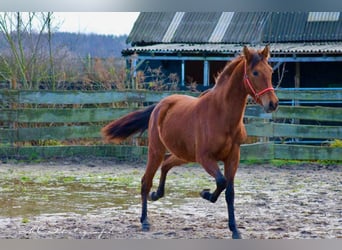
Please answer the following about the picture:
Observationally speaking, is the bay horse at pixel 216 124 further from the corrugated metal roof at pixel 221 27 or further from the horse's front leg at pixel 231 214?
the corrugated metal roof at pixel 221 27

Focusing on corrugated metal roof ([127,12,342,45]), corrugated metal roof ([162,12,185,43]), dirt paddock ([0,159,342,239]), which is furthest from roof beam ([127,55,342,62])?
dirt paddock ([0,159,342,239])

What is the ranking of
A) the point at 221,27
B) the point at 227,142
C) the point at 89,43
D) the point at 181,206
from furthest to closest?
1. the point at 89,43
2. the point at 221,27
3. the point at 181,206
4. the point at 227,142

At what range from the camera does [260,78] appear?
15.5ft

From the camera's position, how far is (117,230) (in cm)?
502

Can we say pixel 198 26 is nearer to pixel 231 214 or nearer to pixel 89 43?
pixel 89 43

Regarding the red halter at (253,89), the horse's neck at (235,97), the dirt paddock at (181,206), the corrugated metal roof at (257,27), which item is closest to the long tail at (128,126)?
the dirt paddock at (181,206)

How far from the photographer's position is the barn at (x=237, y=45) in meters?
10.9

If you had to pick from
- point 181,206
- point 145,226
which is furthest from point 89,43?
point 145,226

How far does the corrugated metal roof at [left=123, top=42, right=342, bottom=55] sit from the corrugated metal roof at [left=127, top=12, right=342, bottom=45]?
88 millimetres

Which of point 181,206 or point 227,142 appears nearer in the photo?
point 227,142

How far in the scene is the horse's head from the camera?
468 centimetres

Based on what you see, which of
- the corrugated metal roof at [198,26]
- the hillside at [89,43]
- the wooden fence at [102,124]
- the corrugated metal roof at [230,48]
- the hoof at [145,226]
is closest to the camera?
the hoof at [145,226]

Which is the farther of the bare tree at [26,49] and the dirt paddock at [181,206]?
the bare tree at [26,49]

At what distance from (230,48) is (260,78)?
5.94 metres
